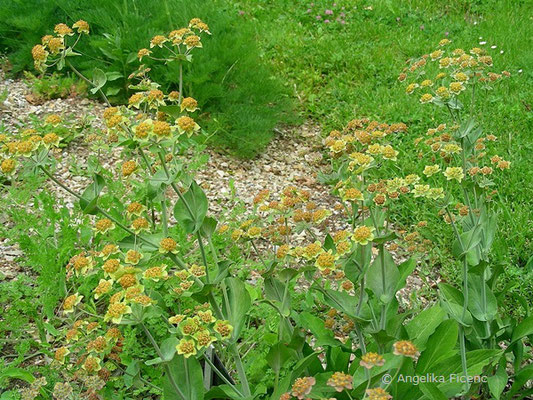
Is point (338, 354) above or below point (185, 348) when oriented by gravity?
below

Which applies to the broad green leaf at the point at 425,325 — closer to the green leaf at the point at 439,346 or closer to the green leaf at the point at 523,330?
the green leaf at the point at 439,346

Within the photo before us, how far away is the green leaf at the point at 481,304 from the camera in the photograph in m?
2.11

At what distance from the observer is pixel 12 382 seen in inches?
97.7

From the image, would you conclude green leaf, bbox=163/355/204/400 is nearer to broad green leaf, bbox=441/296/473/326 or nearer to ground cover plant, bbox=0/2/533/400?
ground cover plant, bbox=0/2/533/400

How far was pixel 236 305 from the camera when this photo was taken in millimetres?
1957

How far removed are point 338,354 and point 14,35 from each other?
3.98 meters

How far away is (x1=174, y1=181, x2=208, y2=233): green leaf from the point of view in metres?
1.82

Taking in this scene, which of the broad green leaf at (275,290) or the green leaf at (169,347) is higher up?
the broad green leaf at (275,290)

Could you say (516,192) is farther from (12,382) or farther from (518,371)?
(12,382)

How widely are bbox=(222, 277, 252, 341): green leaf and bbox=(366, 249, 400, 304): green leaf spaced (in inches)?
16.1

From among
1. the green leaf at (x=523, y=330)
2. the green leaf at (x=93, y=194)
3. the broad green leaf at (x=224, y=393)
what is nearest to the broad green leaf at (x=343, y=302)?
the broad green leaf at (x=224, y=393)

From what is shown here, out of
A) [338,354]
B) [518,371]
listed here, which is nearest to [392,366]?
[338,354]

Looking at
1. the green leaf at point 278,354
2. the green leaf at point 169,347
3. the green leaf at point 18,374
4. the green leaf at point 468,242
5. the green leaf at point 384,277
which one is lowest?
the green leaf at point 18,374

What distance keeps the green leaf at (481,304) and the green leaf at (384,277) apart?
1.19 feet
